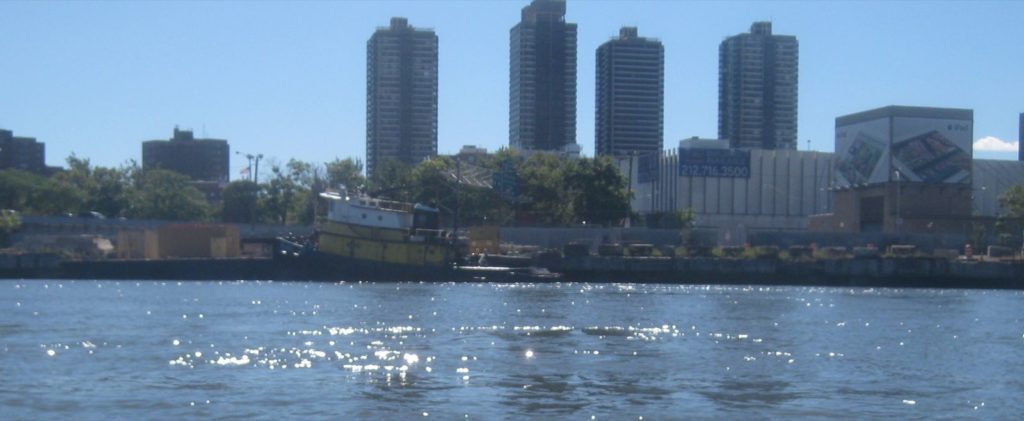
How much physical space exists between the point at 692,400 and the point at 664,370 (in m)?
3.69

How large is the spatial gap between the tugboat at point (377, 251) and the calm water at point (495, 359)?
52.9ft

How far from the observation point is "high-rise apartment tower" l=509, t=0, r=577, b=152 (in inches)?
7470

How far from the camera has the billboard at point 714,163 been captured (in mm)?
106062

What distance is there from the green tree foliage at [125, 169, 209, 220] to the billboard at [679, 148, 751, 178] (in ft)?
150

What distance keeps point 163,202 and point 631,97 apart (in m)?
98.2

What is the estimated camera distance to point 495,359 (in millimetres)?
25797

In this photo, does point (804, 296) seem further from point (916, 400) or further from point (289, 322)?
point (916, 400)

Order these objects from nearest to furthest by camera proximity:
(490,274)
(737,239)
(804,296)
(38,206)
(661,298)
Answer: (661,298), (804,296), (490,274), (737,239), (38,206)

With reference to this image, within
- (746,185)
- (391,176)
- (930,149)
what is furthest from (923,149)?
(391,176)

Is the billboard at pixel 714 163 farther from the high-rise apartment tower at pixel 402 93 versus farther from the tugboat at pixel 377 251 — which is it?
the high-rise apartment tower at pixel 402 93

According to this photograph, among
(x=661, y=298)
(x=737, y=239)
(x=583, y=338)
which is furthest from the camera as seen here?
(x=737, y=239)

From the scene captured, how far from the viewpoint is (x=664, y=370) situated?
80.7 ft

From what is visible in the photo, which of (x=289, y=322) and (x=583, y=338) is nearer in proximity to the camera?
(x=583, y=338)

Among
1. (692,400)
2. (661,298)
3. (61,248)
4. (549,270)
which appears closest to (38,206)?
(61,248)
